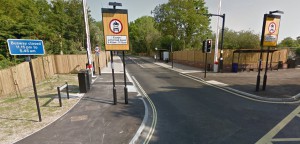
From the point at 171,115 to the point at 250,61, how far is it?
1659cm

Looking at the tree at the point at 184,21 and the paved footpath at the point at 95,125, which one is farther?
the tree at the point at 184,21

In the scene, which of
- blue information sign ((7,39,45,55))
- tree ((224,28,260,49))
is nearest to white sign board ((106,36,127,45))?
blue information sign ((7,39,45,55))

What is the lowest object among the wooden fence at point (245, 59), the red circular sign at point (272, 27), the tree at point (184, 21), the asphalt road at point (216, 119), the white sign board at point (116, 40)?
the asphalt road at point (216, 119)

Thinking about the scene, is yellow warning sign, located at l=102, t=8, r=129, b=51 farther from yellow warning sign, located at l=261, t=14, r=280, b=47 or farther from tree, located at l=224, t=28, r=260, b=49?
tree, located at l=224, t=28, r=260, b=49

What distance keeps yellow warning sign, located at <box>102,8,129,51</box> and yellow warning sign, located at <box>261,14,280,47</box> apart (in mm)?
7797

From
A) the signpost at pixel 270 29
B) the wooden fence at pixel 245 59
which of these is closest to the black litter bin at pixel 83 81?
the signpost at pixel 270 29

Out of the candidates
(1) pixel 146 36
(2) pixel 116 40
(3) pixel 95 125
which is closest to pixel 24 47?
(2) pixel 116 40

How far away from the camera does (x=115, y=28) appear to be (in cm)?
660

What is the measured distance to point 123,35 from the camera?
22.0 ft

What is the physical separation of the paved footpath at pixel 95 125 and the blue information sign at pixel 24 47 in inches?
102

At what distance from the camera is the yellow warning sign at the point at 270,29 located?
8805mm

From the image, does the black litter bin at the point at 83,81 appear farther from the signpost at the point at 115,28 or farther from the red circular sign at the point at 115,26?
the red circular sign at the point at 115,26

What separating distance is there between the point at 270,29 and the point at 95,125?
34.2 ft

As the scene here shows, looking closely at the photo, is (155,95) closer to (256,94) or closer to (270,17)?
(256,94)
